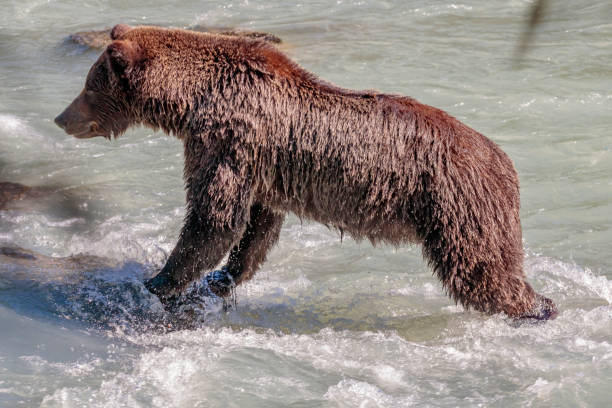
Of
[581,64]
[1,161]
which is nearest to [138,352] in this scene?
[1,161]

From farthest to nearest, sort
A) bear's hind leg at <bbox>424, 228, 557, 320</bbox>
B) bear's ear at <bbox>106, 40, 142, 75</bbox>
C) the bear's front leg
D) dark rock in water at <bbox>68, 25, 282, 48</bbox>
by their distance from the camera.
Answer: dark rock in water at <bbox>68, 25, 282, 48</bbox> < bear's ear at <bbox>106, 40, 142, 75</bbox> < the bear's front leg < bear's hind leg at <bbox>424, 228, 557, 320</bbox>

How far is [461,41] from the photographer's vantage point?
1227 centimetres

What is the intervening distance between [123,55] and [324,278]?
7.73ft

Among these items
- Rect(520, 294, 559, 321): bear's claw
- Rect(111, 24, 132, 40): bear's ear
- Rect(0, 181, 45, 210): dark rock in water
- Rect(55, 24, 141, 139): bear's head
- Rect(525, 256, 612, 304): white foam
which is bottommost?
Rect(525, 256, 612, 304): white foam

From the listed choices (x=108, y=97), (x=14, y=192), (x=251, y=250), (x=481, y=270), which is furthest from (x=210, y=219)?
(x=14, y=192)

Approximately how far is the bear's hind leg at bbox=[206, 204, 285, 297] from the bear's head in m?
1.17

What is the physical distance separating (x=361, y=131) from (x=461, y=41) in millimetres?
7572

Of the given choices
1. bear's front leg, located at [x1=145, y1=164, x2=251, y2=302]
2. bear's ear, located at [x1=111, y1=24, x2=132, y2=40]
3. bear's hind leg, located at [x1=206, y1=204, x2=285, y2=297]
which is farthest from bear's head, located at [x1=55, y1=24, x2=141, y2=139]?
bear's hind leg, located at [x1=206, y1=204, x2=285, y2=297]

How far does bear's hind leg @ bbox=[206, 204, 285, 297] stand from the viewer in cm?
593

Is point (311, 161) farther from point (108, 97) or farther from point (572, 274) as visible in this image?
point (572, 274)

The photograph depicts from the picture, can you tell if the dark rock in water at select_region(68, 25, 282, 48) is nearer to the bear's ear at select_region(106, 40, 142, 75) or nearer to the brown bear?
the brown bear

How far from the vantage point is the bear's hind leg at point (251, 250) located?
5926 mm

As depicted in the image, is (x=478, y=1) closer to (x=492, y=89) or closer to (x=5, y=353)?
(x=492, y=89)

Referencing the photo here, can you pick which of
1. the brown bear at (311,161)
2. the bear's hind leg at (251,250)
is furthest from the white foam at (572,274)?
the bear's hind leg at (251,250)
